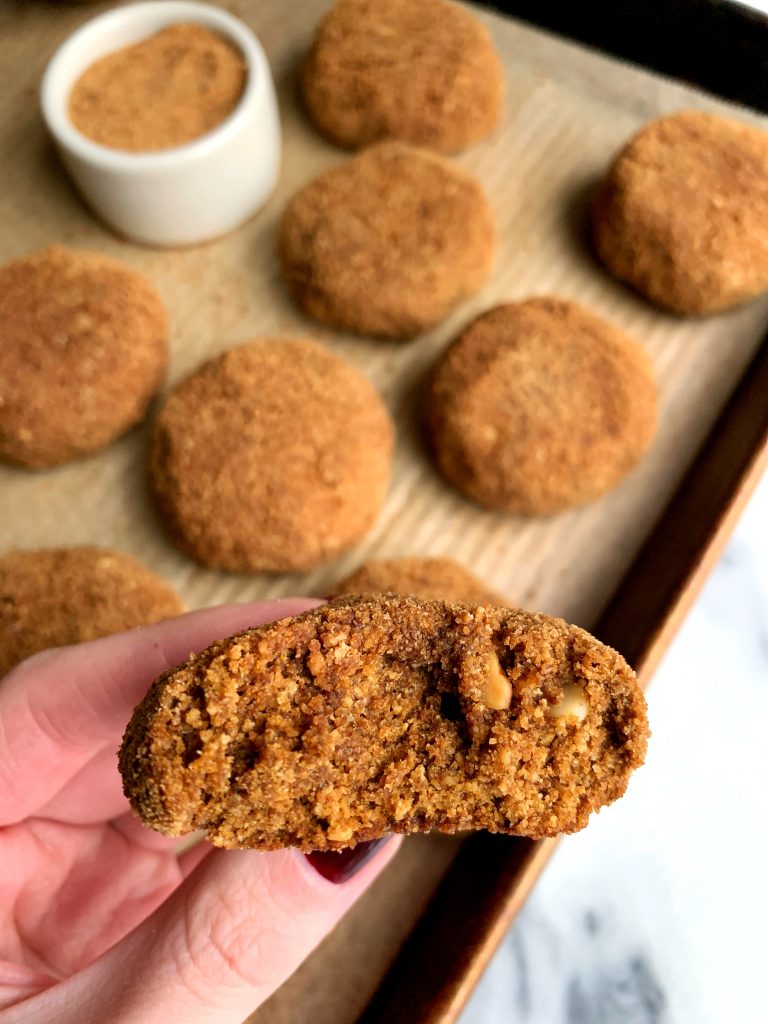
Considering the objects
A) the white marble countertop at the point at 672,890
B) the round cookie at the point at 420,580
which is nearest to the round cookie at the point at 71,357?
the round cookie at the point at 420,580

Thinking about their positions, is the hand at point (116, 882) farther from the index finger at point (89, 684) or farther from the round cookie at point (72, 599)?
the round cookie at point (72, 599)

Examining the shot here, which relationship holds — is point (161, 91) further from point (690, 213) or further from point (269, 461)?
point (690, 213)

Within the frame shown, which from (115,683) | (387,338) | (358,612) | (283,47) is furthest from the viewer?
(283,47)

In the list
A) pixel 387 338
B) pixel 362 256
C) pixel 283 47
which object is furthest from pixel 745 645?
pixel 283 47

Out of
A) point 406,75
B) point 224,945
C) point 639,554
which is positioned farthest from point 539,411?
point 224,945

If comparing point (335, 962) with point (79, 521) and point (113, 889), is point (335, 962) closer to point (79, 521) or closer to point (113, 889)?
point (113, 889)
